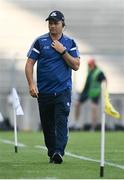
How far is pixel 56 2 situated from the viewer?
27.4 metres

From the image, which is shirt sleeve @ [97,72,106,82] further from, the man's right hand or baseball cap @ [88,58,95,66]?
the man's right hand

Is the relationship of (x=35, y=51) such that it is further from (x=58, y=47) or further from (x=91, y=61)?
(x=91, y=61)

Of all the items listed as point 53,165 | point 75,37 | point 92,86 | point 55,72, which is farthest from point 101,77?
point 53,165

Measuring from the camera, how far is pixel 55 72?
36.6 feet

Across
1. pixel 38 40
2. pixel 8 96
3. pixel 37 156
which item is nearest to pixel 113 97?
pixel 8 96

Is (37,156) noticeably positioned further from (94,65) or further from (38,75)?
(94,65)

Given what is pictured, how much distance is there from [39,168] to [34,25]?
17.0 metres

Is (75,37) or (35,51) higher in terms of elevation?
(35,51)

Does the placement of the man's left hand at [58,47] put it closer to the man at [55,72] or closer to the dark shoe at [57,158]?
the man at [55,72]

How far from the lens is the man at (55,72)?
1104cm

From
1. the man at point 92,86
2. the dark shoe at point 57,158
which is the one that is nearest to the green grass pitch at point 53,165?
the dark shoe at point 57,158

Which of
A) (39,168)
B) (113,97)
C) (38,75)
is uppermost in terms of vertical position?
(38,75)

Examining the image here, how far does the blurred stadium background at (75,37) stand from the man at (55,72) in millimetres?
13310

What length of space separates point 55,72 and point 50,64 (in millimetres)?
118
